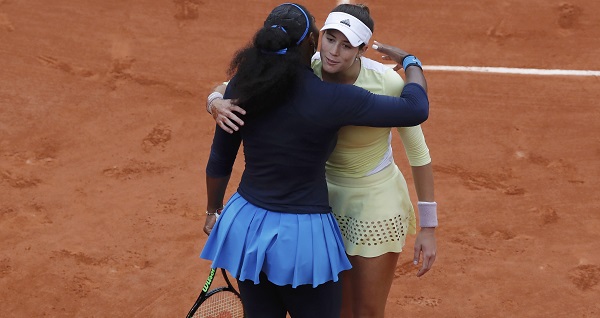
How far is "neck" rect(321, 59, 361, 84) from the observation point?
134 inches

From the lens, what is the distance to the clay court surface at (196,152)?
5.30 metres

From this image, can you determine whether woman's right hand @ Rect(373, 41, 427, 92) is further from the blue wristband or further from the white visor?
the white visor

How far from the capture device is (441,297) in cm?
523

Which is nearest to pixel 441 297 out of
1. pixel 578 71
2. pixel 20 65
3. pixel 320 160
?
pixel 320 160

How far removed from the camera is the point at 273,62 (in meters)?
2.98

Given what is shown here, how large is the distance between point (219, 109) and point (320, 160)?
16.7 inches

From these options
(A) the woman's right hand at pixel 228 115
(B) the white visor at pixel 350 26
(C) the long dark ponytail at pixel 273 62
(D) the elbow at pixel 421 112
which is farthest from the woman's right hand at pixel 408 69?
(A) the woman's right hand at pixel 228 115

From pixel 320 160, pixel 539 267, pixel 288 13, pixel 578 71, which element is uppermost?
pixel 288 13

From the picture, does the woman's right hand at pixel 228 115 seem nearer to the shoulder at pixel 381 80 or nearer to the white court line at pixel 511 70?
the shoulder at pixel 381 80

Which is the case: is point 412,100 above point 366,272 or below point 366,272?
above

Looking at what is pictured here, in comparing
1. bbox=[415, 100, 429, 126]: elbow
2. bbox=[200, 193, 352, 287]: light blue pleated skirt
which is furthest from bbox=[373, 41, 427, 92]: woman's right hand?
bbox=[200, 193, 352, 287]: light blue pleated skirt

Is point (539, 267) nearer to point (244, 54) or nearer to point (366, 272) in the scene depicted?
point (366, 272)

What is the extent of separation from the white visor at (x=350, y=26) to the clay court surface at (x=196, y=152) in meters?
2.35

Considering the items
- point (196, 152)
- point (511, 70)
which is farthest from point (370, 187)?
point (511, 70)
